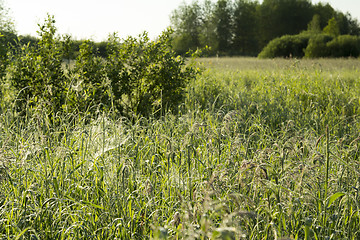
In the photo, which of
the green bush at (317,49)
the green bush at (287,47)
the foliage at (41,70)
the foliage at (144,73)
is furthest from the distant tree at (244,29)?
the foliage at (41,70)

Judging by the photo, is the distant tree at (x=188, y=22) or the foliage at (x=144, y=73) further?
the distant tree at (x=188, y=22)

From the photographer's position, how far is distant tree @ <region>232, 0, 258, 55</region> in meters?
42.5

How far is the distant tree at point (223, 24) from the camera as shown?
41.1m

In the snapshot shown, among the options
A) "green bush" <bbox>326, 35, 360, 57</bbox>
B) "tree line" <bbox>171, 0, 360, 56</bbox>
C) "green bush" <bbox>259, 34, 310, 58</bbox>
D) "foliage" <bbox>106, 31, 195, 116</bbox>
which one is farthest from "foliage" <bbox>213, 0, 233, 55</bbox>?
"foliage" <bbox>106, 31, 195, 116</bbox>

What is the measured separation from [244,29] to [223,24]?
9.19ft

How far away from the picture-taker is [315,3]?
156ft

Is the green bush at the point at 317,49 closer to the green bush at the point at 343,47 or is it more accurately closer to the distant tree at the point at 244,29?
the green bush at the point at 343,47

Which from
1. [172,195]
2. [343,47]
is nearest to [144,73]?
[172,195]

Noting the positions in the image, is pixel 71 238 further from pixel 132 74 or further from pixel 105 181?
pixel 132 74

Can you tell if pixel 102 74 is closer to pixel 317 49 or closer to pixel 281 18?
pixel 317 49

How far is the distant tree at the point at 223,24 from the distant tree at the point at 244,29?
0.88m

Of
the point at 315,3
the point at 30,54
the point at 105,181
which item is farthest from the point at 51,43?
the point at 315,3

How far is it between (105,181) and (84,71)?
265 cm

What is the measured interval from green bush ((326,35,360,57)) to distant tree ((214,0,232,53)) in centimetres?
2008
